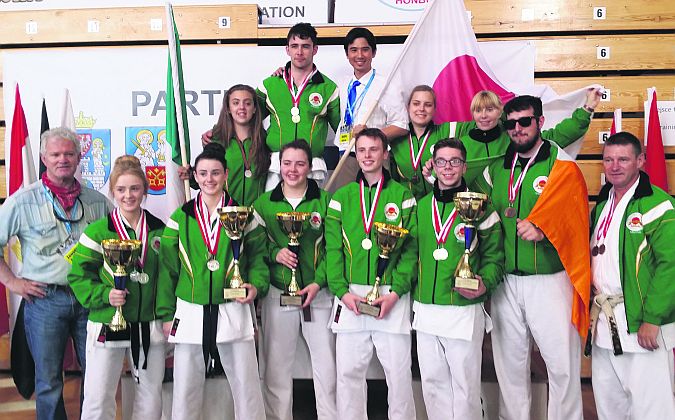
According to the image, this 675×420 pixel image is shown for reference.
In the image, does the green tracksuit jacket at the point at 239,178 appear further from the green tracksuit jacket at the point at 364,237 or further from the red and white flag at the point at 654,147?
the red and white flag at the point at 654,147

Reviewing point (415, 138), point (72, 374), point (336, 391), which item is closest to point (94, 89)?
point (72, 374)

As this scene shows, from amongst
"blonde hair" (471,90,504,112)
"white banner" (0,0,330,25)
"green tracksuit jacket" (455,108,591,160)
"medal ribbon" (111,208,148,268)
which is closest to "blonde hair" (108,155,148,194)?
"medal ribbon" (111,208,148,268)

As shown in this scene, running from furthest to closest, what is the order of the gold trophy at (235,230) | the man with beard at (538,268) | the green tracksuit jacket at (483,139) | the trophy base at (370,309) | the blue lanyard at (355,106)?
1. the blue lanyard at (355,106)
2. the green tracksuit jacket at (483,139)
3. the man with beard at (538,268)
4. the trophy base at (370,309)
5. the gold trophy at (235,230)

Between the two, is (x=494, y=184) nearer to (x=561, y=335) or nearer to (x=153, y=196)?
(x=561, y=335)

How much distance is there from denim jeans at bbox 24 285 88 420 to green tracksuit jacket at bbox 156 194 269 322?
0.66 m

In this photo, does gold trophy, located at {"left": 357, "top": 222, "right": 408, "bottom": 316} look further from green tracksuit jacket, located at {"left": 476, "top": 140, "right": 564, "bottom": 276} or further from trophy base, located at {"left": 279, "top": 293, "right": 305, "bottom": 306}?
green tracksuit jacket, located at {"left": 476, "top": 140, "right": 564, "bottom": 276}

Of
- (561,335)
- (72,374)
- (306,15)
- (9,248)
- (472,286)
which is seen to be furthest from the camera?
(306,15)

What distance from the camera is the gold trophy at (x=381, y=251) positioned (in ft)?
10.3

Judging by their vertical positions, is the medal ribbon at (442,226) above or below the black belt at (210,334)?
above

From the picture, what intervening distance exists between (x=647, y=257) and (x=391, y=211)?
147 cm

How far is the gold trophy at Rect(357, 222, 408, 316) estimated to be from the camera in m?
3.14

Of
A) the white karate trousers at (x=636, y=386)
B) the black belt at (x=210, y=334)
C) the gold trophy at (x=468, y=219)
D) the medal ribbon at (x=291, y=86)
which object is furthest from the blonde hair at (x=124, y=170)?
the white karate trousers at (x=636, y=386)

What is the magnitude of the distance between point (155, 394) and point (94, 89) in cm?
334

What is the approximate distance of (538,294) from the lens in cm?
339
